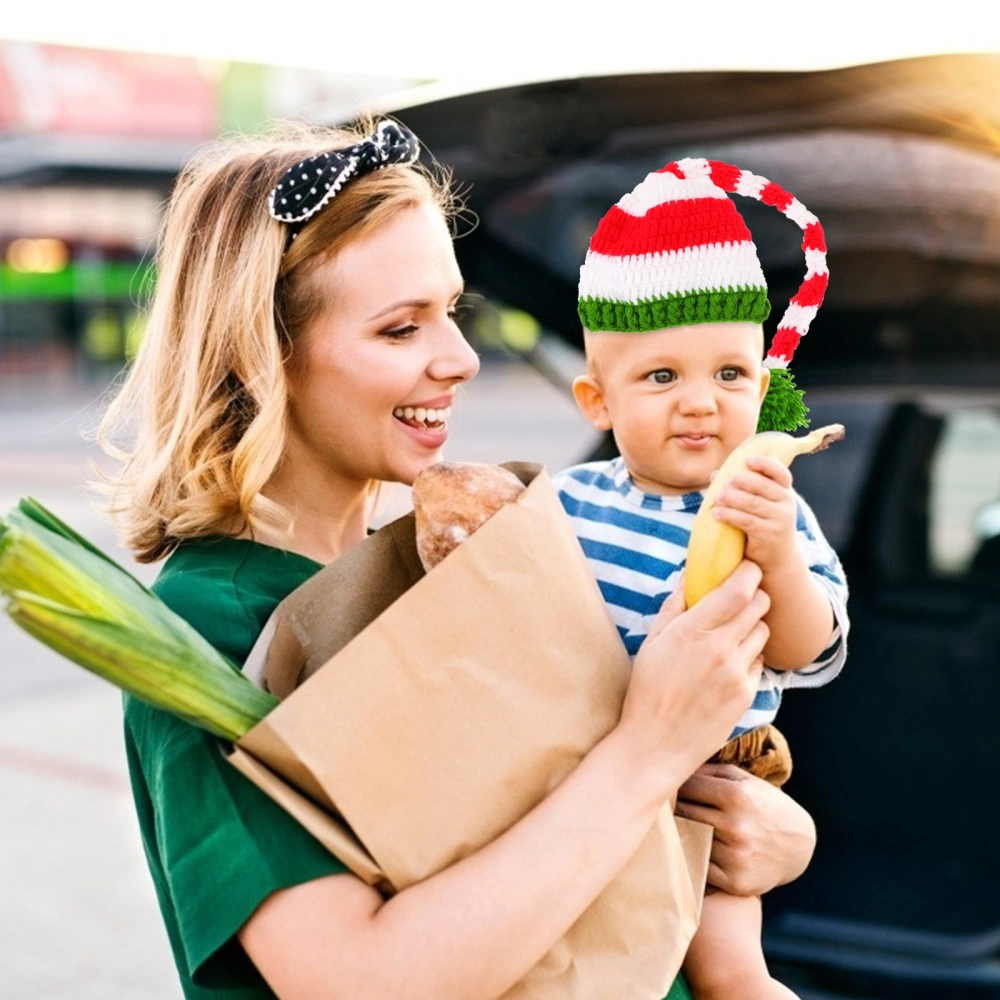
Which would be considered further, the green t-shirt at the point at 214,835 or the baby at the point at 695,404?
the baby at the point at 695,404

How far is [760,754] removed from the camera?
67.6 inches

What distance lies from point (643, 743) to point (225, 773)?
0.37 m

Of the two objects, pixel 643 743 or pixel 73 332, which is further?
pixel 73 332

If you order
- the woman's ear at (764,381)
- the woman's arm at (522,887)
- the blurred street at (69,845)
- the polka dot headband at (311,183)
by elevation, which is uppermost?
the polka dot headband at (311,183)

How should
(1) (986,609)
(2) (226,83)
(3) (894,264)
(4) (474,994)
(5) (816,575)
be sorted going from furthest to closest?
(2) (226,83) → (1) (986,609) → (3) (894,264) → (5) (816,575) → (4) (474,994)

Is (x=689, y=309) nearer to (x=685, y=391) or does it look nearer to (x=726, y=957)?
(x=685, y=391)

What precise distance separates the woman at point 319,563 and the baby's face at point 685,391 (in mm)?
180

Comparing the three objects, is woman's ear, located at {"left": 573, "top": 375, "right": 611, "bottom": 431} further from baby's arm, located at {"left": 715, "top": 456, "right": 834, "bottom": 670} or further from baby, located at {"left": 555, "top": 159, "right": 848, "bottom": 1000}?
baby's arm, located at {"left": 715, "top": 456, "right": 834, "bottom": 670}

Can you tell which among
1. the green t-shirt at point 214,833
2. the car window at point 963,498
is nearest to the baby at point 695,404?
the green t-shirt at point 214,833

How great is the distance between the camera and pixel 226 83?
2425 centimetres

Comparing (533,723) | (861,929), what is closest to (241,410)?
(533,723)

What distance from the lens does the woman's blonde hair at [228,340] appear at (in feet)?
5.19

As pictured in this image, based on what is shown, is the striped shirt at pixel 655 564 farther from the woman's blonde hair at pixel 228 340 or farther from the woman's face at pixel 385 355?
the woman's blonde hair at pixel 228 340

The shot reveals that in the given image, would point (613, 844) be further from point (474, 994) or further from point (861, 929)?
point (861, 929)
